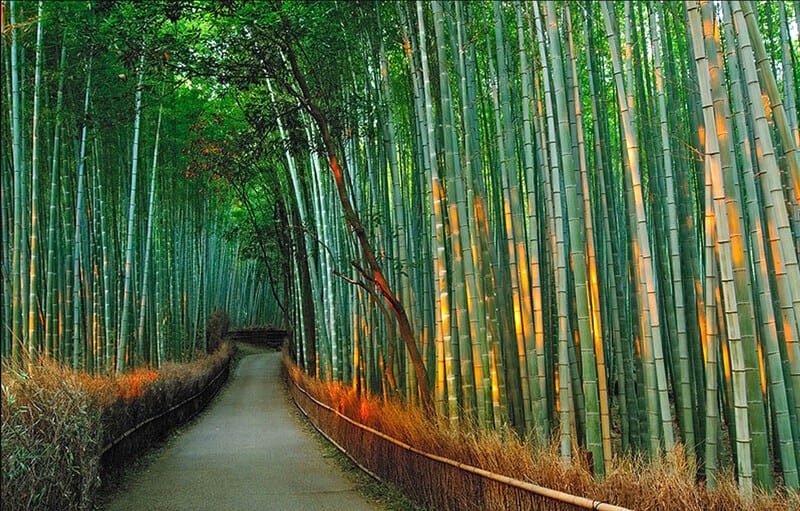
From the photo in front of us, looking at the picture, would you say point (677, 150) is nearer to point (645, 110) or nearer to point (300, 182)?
point (645, 110)

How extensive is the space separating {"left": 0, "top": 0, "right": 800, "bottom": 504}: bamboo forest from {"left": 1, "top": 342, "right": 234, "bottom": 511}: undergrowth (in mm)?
568

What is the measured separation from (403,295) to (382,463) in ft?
4.10

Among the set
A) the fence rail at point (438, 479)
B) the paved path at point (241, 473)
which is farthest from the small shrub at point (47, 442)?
the fence rail at point (438, 479)

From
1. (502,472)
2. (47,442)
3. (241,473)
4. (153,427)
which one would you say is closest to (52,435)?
(47,442)

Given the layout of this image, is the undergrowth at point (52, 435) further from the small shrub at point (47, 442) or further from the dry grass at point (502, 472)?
the dry grass at point (502, 472)

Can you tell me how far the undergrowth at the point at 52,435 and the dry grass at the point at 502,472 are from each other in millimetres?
1777

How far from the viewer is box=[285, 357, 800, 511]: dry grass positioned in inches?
95.1

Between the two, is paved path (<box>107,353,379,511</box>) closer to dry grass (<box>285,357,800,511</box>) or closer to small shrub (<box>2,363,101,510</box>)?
dry grass (<box>285,357,800,511</box>)

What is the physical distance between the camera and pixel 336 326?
8.09m

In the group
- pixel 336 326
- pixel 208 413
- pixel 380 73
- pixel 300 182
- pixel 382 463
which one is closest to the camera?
pixel 382 463

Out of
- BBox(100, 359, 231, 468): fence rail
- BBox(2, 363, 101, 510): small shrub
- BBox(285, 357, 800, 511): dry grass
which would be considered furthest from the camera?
BBox(100, 359, 231, 468): fence rail

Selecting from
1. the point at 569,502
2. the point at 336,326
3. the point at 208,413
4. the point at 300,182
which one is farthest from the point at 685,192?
the point at 208,413

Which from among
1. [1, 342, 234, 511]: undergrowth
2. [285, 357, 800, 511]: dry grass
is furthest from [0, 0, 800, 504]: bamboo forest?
[1, 342, 234, 511]: undergrowth

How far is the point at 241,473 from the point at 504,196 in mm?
3125
